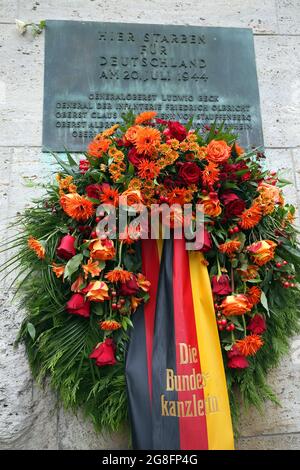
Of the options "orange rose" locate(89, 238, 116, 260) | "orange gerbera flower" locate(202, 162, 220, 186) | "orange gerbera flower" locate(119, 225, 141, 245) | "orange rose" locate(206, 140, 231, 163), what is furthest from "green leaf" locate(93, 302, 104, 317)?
"orange rose" locate(206, 140, 231, 163)

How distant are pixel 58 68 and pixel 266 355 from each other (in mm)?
2216

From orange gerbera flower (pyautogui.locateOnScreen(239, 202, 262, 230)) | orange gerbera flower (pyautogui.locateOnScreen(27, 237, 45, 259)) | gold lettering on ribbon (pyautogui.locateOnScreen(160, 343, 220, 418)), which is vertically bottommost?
gold lettering on ribbon (pyautogui.locateOnScreen(160, 343, 220, 418))

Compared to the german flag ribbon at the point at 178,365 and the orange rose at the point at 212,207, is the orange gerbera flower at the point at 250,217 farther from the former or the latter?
the german flag ribbon at the point at 178,365

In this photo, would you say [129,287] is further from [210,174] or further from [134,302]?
[210,174]

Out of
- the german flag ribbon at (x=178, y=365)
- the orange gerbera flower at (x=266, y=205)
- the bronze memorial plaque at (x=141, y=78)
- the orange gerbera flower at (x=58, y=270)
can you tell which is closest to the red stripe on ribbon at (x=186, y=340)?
the german flag ribbon at (x=178, y=365)

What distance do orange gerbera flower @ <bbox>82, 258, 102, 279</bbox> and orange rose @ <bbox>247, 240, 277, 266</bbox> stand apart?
0.74 m

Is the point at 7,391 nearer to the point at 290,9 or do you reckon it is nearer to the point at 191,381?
the point at 191,381

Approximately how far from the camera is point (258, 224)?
261 centimetres

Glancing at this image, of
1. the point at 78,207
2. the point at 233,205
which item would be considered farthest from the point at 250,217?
the point at 78,207

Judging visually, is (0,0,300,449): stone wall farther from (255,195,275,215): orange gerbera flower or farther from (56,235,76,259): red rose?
(255,195,275,215): orange gerbera flower

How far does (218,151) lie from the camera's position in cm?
252

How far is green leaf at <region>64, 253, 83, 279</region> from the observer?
2381 millimetres

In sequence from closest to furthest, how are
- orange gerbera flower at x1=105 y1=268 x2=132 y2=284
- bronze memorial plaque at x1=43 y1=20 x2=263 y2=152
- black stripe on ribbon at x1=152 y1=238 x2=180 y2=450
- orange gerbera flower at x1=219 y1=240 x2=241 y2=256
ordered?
black stripe on ribbon at x1=152 y1=238 x2=180 y2=450 → orange gerbera flower at x1=105 y1=268 x2=132 y2=284 → orange gerbera flower at x1=219 y1=240 x2=241 y2=256 → bronze memorial plaque at x1=43 y1=20 x2=263 y2=152
